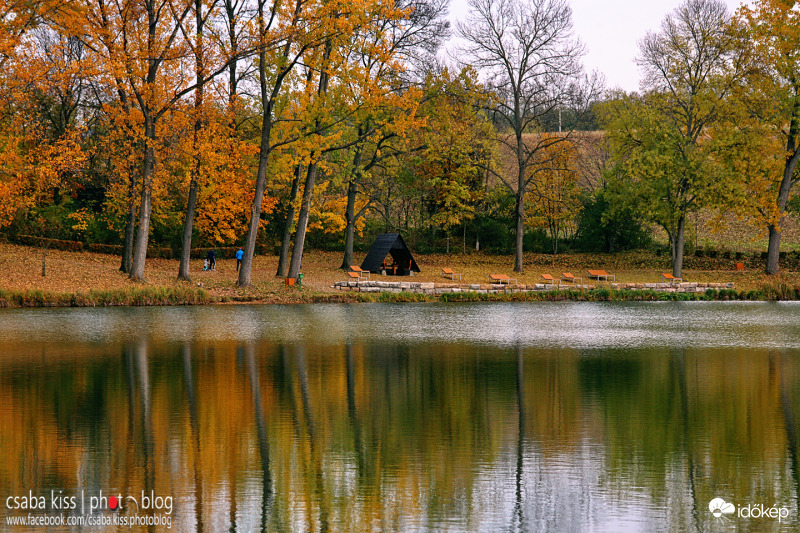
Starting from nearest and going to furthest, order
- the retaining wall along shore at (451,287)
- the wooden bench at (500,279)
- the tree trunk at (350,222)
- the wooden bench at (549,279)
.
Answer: the retaining wall along shore at (451,287) < the wooden bench at (500,279) < the wooden bench at (549,279) < the tree trunk at (350,222)

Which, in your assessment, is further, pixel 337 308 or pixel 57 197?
pixel 57 197

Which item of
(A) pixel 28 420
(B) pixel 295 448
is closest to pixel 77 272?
(A) pixel 28 420

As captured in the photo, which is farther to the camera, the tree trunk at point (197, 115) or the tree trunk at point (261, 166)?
the tree trunk at point (261, 166)

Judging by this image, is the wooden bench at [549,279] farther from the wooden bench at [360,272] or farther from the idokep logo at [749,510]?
the idokep logo at [749,510]

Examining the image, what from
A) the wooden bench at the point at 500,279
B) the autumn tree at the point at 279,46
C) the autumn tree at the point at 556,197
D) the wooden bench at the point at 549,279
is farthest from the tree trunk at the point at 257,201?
the autumn tree at the point at 556,197

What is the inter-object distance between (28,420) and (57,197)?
43.3m

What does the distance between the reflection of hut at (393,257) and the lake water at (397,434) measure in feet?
70.6

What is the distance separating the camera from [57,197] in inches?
1959

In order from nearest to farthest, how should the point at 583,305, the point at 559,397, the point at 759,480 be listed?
the point at 759,480 < the point at 559,397 < the point at 583,305

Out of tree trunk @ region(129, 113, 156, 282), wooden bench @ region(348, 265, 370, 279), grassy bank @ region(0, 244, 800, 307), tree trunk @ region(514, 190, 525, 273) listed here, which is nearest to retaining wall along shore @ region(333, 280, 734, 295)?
grassy bank @ region(0, 244, 800, 307)

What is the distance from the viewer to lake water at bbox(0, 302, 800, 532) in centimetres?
710

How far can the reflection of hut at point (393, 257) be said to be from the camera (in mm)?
41088

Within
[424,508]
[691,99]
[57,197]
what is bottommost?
[424,508]

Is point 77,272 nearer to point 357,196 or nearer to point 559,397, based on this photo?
point 357,196
